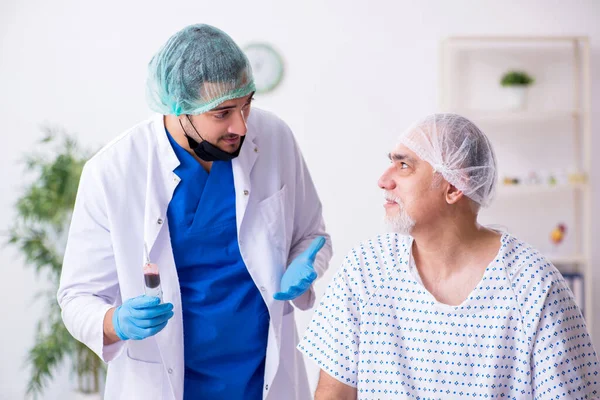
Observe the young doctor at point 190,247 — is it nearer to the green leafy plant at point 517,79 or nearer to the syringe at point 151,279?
the syringe at point 151,279

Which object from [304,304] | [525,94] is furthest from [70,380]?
[525,94]

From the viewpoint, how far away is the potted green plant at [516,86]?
364cm

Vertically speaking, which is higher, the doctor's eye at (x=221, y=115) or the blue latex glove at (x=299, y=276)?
the doctor's eye at (x=221, y=115)

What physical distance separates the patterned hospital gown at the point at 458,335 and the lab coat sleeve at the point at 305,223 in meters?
0.28

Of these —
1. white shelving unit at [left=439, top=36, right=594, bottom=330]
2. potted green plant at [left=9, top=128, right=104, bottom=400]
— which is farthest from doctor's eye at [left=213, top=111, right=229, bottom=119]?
white shelving unit at [left=439, top=36, right=594, bottom=330]

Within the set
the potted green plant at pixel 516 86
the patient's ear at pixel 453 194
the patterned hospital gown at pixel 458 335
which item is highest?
the potted green plant at pixel 516 86

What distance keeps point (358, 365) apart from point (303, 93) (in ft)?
7.80

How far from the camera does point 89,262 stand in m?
1.66

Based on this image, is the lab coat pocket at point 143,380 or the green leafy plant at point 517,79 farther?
the green leafy plant at point 517,79

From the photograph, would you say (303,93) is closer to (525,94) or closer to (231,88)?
(525,94)

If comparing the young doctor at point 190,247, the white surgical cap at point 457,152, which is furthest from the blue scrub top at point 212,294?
the white surgical cap at point 457,152

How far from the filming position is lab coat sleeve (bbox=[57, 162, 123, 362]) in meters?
1.65

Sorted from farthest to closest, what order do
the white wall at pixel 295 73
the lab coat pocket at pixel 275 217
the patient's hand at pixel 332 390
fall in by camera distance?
the white wall at pixel 295 73 → the lab coat pocket at pixel 275 217 → the patient's hand at pixel 332 390

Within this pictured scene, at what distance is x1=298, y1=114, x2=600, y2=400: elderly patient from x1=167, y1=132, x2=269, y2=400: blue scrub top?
0.20 metres
